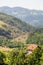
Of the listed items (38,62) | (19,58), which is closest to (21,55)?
(19,58)

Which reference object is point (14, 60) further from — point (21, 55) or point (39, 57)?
point (39, 57)

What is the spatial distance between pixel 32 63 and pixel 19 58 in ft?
12.8

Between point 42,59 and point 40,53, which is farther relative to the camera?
point 40,53

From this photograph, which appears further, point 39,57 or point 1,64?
point 39,57

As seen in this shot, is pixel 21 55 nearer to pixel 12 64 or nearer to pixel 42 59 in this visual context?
pixel 12 64

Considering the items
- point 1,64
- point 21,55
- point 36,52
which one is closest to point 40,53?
point 36,52

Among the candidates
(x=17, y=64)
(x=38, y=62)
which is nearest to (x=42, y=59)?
(x=38, y=62)

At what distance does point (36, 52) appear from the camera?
6950 cm

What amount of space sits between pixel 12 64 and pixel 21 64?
5184 mm

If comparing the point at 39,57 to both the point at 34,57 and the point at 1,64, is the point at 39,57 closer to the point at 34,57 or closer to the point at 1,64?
the point at 34,57

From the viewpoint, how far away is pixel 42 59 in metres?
62.6

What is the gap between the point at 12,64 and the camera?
224 ft

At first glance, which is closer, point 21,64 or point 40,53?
point 21,64

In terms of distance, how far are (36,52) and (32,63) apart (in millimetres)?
4337
